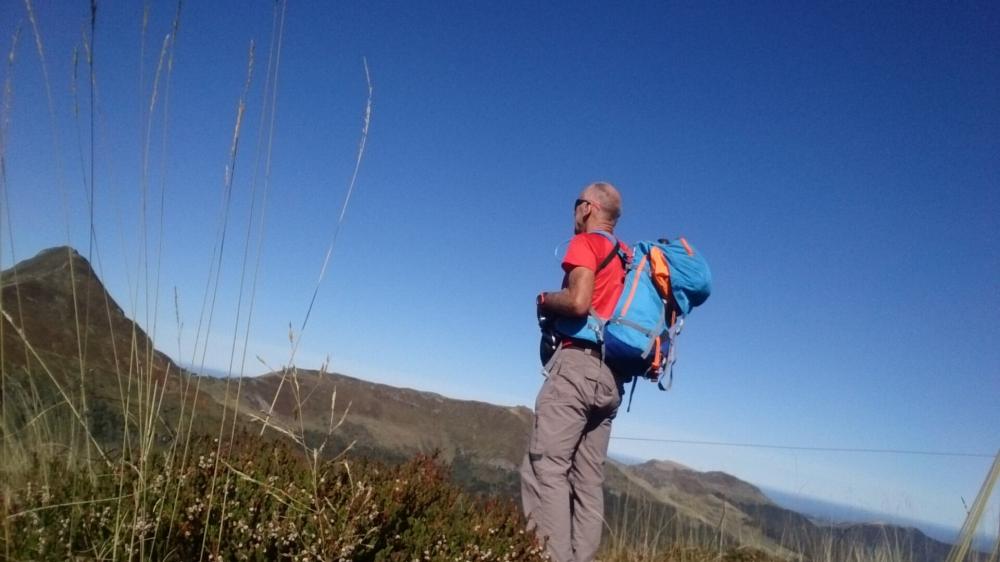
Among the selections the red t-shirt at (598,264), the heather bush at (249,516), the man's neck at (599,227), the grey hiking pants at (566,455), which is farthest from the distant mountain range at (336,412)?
the man's neck at (599,227)

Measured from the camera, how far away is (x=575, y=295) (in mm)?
3566

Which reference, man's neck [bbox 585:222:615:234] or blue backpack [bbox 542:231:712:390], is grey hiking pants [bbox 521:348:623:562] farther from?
man's neck [bbox 585:222:615:234]

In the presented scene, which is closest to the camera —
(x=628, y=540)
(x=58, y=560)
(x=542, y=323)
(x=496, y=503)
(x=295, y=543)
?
(x=58, y=560)

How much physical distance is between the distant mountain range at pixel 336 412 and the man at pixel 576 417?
563 millimetres

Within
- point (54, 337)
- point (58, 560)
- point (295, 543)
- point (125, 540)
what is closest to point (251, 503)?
point (295, 543)

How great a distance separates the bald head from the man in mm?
128

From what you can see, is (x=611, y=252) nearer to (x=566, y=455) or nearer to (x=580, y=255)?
(x=580, y=255)

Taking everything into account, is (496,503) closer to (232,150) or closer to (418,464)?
(418,464)

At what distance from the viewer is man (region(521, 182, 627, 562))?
11.6 feet

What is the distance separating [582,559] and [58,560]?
2.54m

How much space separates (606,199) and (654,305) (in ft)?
2.30

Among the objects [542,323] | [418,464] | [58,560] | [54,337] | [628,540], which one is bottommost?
[628,540]

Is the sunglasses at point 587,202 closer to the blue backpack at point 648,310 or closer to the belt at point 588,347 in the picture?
the blue backpack at point 648,310

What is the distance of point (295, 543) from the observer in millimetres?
2408
